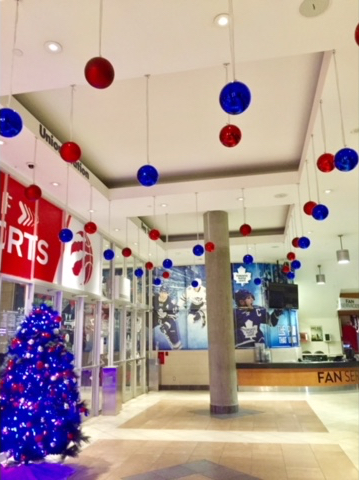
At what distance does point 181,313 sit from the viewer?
15641 millimetres

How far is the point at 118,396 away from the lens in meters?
9.84

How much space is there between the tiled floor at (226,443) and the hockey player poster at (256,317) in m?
4.56

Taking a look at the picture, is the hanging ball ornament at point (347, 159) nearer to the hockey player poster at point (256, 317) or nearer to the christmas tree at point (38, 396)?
the christmas tree at point (38, 396)

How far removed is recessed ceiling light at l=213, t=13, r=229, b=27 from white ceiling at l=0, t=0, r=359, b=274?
0.05 meters

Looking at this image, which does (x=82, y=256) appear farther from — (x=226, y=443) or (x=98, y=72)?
(x=98, y=72)

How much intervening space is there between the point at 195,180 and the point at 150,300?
826 cm

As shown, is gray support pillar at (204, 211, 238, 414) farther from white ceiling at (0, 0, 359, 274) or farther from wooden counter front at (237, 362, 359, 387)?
wooden counter front at (237, 362, 359, 387)

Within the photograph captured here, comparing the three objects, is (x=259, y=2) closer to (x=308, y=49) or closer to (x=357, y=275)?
(x=308, y=49)

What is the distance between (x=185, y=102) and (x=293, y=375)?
9328 millimetres

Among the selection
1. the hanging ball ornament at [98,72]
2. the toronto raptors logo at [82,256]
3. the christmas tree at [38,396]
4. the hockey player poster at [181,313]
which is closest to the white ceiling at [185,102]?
the toronto raptors logo at [82,256]

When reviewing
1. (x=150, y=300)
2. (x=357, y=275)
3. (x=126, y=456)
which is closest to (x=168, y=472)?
(x=126, y=456)

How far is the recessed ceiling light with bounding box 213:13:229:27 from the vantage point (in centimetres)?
353

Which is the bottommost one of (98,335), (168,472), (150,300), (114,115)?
(168,472)

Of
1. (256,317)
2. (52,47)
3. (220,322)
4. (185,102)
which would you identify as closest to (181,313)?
(256,317)
